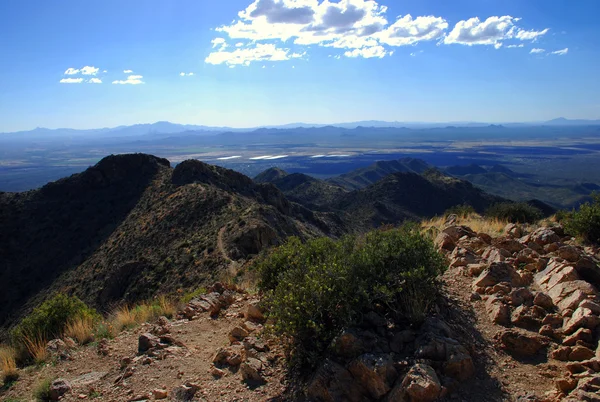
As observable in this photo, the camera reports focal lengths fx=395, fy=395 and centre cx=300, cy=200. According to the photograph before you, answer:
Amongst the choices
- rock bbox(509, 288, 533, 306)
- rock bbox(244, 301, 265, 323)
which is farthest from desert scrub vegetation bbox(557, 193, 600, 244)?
rock bbox(244, 301, 265, 323)

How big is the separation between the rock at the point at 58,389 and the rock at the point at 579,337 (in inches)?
249

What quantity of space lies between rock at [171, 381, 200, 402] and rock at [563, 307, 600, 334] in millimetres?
4597

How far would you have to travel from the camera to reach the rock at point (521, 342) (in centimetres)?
473

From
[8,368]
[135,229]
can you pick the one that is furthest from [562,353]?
[135,229]

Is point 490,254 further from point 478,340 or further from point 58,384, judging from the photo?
point 58,384

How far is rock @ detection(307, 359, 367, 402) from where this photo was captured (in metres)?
4.21

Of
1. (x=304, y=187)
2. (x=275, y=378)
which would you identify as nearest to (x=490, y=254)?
(x=275, y=378)

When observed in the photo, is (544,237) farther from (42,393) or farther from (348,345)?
(42,393)

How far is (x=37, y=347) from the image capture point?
7027 millimetres

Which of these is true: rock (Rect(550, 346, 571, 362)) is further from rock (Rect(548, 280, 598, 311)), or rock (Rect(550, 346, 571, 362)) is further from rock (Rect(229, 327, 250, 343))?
rock (Rect(229, 327, 250, 343))

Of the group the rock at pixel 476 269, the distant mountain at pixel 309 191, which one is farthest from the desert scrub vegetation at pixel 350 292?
the distant mountain at pixel 309 191

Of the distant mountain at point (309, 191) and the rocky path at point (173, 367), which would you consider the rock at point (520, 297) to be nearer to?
the rocky path at point (173, 367)

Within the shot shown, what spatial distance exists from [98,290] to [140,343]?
19961 mm

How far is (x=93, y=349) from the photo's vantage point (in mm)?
6656
